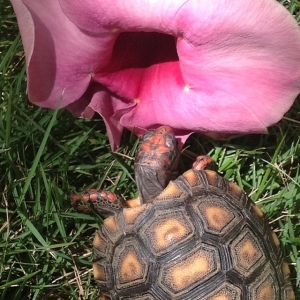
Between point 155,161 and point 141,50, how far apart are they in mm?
235

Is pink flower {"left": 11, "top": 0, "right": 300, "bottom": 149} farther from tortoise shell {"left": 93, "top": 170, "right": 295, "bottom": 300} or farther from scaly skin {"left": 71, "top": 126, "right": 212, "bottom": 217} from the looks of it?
tortoise shell {"left": 93, "top": 170, "right": 295, "bottom": 300}

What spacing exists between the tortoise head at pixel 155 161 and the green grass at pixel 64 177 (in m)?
0.07

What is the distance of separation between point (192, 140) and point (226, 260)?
35 cm

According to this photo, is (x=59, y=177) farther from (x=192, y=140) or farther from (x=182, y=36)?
(x=182, y=36)

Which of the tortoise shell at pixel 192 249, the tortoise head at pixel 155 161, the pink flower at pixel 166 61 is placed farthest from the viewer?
the tortoise head at pixel 155 161

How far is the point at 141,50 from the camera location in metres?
1.32

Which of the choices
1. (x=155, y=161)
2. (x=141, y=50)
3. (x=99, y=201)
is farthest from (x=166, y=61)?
(x=99, y=201)

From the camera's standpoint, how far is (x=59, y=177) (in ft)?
4.62

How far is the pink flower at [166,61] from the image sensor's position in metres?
1.11

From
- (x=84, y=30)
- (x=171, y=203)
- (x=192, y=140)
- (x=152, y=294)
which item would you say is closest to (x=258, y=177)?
(x=192, y=140)

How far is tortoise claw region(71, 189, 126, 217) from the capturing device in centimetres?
134

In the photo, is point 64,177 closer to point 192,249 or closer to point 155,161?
point 155,161

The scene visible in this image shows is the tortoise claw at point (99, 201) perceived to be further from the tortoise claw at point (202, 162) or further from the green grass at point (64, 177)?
the tortoise claw at point (202, 162)

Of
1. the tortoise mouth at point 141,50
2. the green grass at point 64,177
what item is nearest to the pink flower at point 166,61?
the tortoise mouth at point 141,50
